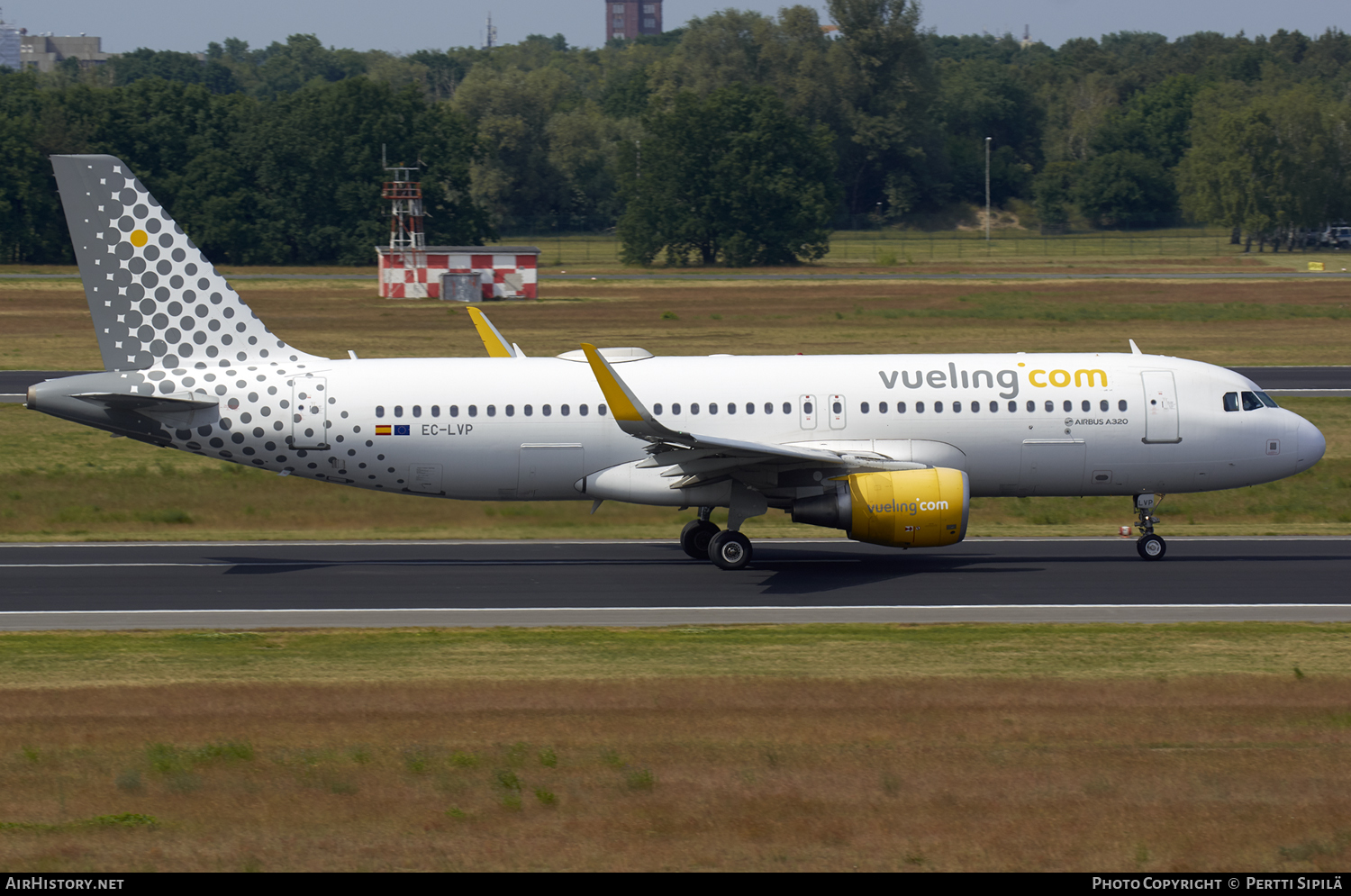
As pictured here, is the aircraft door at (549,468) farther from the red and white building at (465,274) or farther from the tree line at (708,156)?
the tree line at (708,156)

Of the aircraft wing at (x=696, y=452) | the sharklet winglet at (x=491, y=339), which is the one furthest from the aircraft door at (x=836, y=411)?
the sharklet winglet at (x=491, y=339)

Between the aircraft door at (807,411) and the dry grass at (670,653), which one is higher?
the aircraft door at (807,411)

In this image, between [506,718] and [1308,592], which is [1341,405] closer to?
[1308,592]

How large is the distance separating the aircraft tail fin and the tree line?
103899 millimetres

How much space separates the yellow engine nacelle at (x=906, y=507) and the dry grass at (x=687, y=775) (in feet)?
23.9

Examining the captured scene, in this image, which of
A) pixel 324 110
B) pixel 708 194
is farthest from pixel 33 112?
pixel 708 194

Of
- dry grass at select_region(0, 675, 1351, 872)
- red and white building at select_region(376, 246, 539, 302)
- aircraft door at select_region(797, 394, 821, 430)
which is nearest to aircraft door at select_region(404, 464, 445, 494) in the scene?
aircraft door at select_region(797, 394, 821, 430)

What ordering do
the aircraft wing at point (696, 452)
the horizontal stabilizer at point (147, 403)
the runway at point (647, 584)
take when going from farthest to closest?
the horizontal stabilizer at point (147, 403) → the aircraft wing at point (696, 452) → the runway at point (647, 584)

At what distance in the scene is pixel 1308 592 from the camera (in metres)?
25.0

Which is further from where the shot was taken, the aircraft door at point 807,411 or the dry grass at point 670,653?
the aircraft door at point 807,411

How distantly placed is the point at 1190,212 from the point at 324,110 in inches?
3603

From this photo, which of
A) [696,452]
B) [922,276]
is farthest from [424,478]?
[922,276]

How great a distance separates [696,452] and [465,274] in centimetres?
7103

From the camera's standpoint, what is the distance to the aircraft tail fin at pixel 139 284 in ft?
90.8
